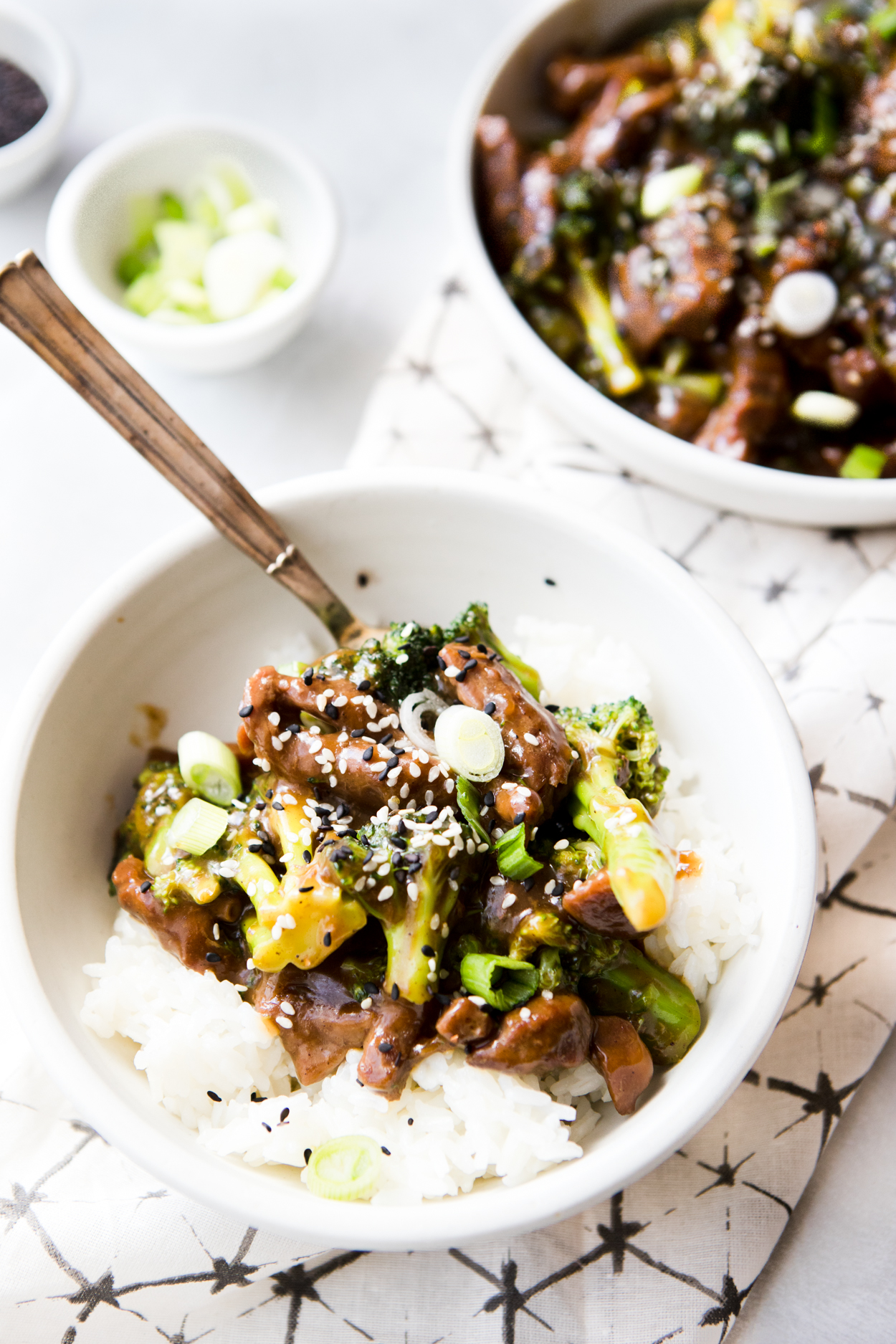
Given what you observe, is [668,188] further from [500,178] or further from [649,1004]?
[649,1004]

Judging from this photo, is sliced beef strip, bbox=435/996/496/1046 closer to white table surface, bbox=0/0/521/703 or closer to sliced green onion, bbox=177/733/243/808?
sliced green onion, bbox=177/733/243/808

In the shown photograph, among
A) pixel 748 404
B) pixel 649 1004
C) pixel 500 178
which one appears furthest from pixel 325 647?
pixel 500 178

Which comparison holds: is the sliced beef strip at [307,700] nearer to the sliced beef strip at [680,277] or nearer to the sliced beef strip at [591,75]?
the sliced beef strip at [680,277]

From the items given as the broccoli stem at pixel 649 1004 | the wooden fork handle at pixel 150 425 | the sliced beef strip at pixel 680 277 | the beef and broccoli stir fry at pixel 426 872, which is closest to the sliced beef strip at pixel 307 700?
the beef and broccoli stir fry at pixel 426 872

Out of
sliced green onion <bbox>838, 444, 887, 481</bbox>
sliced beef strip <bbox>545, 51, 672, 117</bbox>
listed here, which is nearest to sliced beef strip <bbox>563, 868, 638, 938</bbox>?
sliced green onion <bbox>838, 444, 887, 481</bbox>

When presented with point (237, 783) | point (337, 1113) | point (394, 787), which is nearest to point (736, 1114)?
point (337, 1113)
